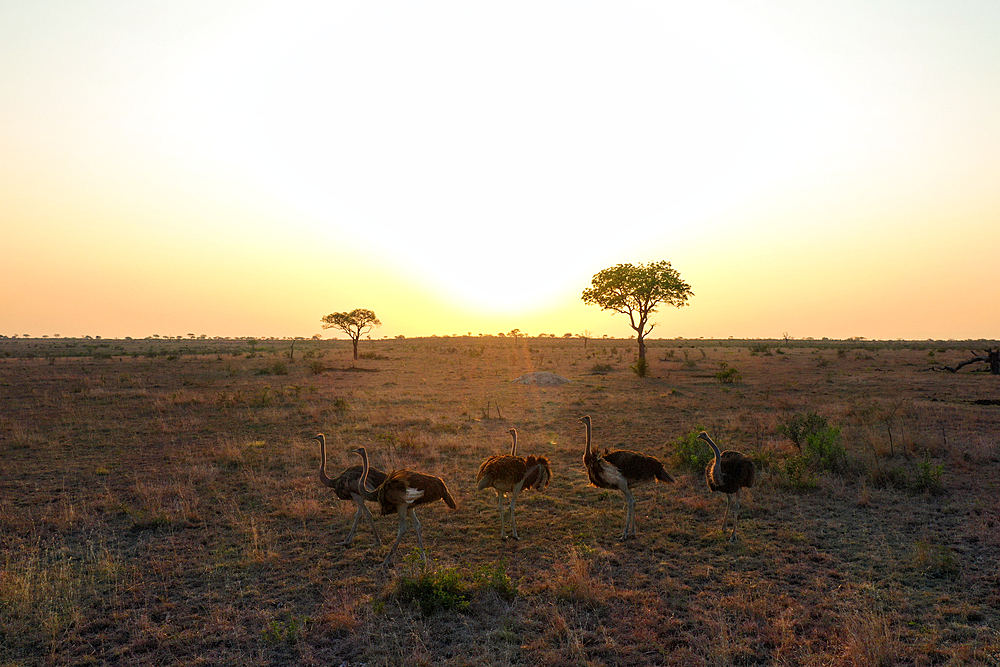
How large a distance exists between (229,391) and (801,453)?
2643cm

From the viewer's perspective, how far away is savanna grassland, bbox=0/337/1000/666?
5.54 meters

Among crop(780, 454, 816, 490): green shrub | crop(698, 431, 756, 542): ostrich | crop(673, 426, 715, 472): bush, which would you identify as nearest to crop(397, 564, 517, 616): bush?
crop(698, 431, 756, 542): ostrich

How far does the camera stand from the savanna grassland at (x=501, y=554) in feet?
18.2

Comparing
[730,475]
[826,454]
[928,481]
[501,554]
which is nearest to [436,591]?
[501,554]

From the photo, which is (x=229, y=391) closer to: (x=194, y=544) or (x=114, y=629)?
(x=194, y=544)

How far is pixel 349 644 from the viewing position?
5.59 m

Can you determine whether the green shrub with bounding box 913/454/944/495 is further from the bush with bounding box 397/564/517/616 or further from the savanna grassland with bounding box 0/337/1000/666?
the bush with bounding box 397/564/517/616

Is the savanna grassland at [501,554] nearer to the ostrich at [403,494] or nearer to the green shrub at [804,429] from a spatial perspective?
the green shrub at [804,429]

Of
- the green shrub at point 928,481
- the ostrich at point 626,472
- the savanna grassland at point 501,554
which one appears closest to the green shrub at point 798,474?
the savanna grassland at point 501,554

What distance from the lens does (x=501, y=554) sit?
8.02 meters

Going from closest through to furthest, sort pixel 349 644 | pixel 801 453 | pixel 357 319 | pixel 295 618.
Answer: pixel 349 644 < pixel 295 618 < pixel 801 453 < pixel 357 319

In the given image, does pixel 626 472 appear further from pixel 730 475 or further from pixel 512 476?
pixel 512 476

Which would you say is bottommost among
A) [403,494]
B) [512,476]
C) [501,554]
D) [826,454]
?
[501,554]

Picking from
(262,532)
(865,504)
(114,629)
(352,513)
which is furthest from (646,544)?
(114,629)
